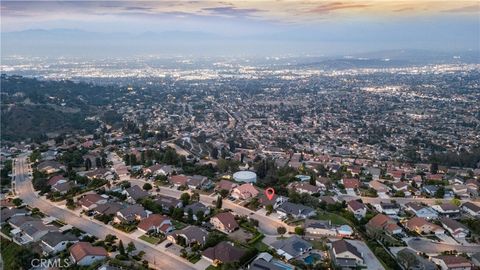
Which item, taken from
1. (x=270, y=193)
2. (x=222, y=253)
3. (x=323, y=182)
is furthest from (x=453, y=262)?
(x=323, y=182)

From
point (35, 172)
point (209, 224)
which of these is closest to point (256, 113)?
point (35, 172)

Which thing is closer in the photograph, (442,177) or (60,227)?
(60,227)

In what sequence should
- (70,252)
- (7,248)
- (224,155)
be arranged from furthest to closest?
(224,155), (7,248), (70,252)

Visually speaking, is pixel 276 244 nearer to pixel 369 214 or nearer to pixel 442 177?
pixel 369 214

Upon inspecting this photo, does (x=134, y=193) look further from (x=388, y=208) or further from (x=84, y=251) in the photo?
(x=388, y=208)

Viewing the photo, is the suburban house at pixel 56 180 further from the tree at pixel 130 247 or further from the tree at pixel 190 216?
the tree at pixel 130 247

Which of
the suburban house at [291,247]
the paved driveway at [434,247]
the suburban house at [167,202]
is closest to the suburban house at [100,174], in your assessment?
the suburban house at [167,202]

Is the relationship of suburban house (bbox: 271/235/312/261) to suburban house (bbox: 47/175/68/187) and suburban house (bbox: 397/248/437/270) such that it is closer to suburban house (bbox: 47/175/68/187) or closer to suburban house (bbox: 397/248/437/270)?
suburban house (bbox: 397/248/437/270)
